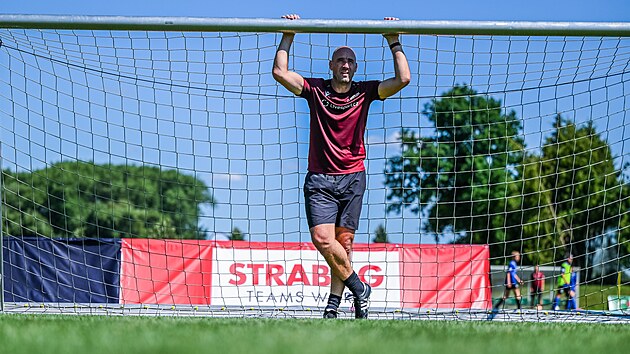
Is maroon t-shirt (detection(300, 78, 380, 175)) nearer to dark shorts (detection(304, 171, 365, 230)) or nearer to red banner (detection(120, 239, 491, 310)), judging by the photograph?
dark shorts (detection(304, 171, 365, 230))

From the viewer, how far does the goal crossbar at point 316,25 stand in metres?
6.51

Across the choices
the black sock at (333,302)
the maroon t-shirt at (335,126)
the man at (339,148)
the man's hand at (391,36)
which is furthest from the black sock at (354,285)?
the man's hand at (391,36)

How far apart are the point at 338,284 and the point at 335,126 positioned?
119 centimetres

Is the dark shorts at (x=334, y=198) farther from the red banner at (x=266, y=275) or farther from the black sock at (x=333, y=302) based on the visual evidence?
the red banner at (x=266, y=275)

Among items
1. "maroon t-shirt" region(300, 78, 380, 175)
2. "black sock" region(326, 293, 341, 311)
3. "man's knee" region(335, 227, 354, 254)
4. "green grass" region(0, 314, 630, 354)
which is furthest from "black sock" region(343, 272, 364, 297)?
"green grass" region(0, 314, 630, 354)

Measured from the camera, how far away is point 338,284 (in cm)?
603

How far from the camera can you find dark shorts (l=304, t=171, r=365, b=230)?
5949 mm

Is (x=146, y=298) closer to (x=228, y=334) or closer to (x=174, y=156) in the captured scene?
(x=174, y=156)

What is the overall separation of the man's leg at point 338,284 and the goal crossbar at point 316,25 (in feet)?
5.50

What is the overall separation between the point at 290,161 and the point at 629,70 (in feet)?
11.2

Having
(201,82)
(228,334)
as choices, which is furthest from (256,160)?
(228,334)

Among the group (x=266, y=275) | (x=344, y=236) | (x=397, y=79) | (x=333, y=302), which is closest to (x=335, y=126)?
(x=397, y=79)

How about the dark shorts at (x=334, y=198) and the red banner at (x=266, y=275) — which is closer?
the dark shorts at (x=334, y=198)

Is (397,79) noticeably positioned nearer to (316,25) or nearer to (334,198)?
(316,25)
